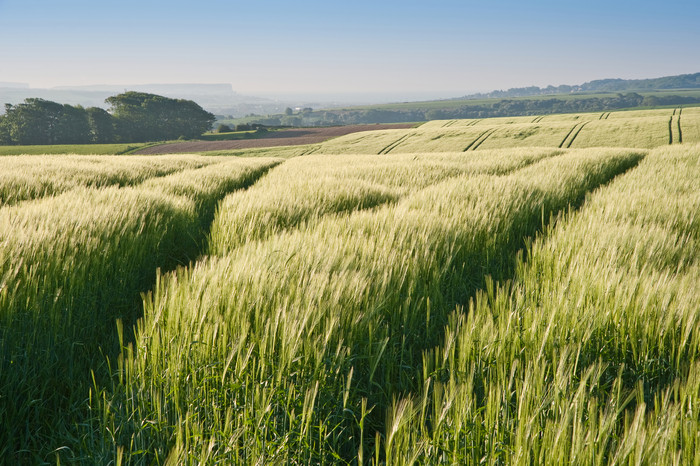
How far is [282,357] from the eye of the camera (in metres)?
1.46

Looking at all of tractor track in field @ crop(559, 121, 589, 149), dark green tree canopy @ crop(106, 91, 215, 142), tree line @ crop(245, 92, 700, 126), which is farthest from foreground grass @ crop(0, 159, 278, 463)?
tree line @ crop(245, 92, 700, 126)

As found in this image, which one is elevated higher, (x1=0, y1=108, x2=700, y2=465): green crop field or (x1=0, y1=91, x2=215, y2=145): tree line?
(x1=0, y1=91, x2=215, y2=145): tree line

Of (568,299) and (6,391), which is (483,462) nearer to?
(568,299)

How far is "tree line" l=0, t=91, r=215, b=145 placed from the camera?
6644 cm

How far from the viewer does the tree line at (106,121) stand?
218 ft

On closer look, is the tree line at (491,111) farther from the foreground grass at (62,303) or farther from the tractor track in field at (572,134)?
the foreground grass at (62,303)

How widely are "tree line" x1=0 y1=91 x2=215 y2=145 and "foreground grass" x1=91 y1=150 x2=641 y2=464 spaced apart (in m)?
79.6

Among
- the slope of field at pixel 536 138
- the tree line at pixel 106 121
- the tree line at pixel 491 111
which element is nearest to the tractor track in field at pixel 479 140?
the slope of field at pixel 536 138

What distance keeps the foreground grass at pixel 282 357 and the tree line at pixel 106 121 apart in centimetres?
7956

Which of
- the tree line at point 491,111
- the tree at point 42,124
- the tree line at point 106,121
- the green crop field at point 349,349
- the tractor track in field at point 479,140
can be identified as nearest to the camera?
the green crop field at point 349,349

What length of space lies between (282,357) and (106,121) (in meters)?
85.2

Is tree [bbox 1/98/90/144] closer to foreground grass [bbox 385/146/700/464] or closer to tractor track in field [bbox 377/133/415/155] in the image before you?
tractor track in field [bbox 377/133/415/155]

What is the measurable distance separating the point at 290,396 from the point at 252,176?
902 cm

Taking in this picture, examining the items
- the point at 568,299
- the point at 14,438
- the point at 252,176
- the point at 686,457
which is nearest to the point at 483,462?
the point at 686,457
